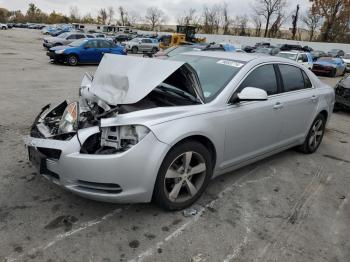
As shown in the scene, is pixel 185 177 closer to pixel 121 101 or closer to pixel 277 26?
pixel 121 101

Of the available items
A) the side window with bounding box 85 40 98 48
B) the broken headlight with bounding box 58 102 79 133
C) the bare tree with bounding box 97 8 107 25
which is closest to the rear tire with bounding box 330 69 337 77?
the side window with bounding box 85 40 98 48

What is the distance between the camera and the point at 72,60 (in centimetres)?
1759

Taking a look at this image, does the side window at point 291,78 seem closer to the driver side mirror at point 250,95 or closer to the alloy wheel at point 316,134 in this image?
the alloy wheel at point 316,134

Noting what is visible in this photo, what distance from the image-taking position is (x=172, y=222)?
10.8 feet

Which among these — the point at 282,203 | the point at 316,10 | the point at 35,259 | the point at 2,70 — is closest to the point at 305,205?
the point at 282,203

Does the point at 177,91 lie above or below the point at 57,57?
above

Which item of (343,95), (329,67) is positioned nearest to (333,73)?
(329,67)

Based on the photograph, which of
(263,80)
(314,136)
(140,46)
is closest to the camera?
(263,80)

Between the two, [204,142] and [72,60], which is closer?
[204,142]

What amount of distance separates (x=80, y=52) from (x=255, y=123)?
1571cm

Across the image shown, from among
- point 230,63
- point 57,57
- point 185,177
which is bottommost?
point 185,177

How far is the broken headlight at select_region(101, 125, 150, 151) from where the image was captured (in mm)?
2961

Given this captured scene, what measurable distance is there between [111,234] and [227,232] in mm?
1083

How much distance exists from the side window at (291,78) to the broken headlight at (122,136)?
2.48 metres
